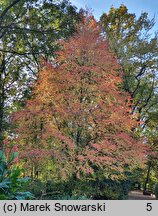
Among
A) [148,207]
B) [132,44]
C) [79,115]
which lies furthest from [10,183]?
[132,44]

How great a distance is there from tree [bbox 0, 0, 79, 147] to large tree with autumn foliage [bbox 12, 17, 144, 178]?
254 centimetres

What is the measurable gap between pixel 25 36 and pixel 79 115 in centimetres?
601

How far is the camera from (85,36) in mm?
8281

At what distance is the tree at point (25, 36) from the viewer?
10852 mm

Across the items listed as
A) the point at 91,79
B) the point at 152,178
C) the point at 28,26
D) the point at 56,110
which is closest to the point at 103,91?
the point at 91,79

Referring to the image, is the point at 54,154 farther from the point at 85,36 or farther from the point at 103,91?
the point at 85,36

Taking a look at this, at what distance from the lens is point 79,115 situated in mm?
7707

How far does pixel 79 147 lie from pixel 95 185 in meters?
2.56

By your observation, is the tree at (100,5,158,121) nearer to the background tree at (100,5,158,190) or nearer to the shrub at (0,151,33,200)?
the background tree at (100,5,158,190)

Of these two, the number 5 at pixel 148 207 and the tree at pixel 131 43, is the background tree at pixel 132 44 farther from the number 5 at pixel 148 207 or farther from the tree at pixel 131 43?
the number 5 at pixel 148 207

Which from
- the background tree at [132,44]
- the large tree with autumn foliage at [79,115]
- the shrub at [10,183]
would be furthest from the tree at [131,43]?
the shrub at [10,183]

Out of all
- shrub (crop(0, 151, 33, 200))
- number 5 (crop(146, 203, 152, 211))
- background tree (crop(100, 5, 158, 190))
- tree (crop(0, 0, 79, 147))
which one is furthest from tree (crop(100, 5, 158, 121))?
number 5 (crop(146, 203, 152, 211))

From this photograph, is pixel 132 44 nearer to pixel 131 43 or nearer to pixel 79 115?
pixel 131 43

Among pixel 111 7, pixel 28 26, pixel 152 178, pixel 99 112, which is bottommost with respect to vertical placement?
pixel 152 178
